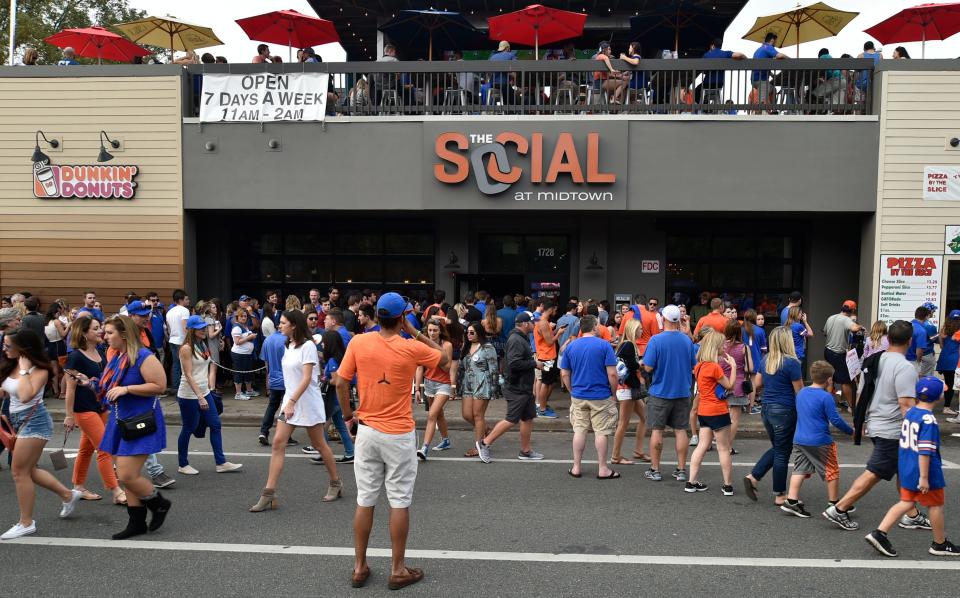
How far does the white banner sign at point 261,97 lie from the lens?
1414cm

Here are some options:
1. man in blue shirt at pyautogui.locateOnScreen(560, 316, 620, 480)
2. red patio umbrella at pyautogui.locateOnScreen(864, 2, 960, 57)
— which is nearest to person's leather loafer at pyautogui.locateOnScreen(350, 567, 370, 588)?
man in blue shirt at pyautogui.locateOnScreen(560, 316, 620, 480)

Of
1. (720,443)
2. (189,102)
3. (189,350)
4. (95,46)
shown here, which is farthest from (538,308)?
(95,46)

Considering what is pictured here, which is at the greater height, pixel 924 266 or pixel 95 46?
pixel 95 46

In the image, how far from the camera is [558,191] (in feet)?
45.5

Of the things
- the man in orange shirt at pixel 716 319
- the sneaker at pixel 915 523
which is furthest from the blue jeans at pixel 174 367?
the sneaker at pixel 915 523

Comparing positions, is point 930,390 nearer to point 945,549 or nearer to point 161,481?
point 945,549

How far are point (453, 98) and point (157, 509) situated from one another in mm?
10302

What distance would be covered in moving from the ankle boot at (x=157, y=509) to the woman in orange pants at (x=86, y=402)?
0.91 meters

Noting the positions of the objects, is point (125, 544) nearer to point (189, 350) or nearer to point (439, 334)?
point (189, 350)

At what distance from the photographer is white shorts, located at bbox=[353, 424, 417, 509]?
487 cm

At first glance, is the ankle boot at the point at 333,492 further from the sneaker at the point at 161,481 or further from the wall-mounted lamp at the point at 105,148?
the wall-mounted lamp at the point at 105,148

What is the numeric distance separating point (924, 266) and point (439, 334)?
9.84 metres

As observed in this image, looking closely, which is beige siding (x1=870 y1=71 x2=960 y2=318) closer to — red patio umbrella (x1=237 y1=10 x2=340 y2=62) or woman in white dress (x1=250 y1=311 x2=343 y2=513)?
red patio umbrella (x1=237 y1=10 x2=340 y2=62)

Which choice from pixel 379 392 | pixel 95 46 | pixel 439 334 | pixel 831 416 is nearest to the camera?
pixel 379 392
